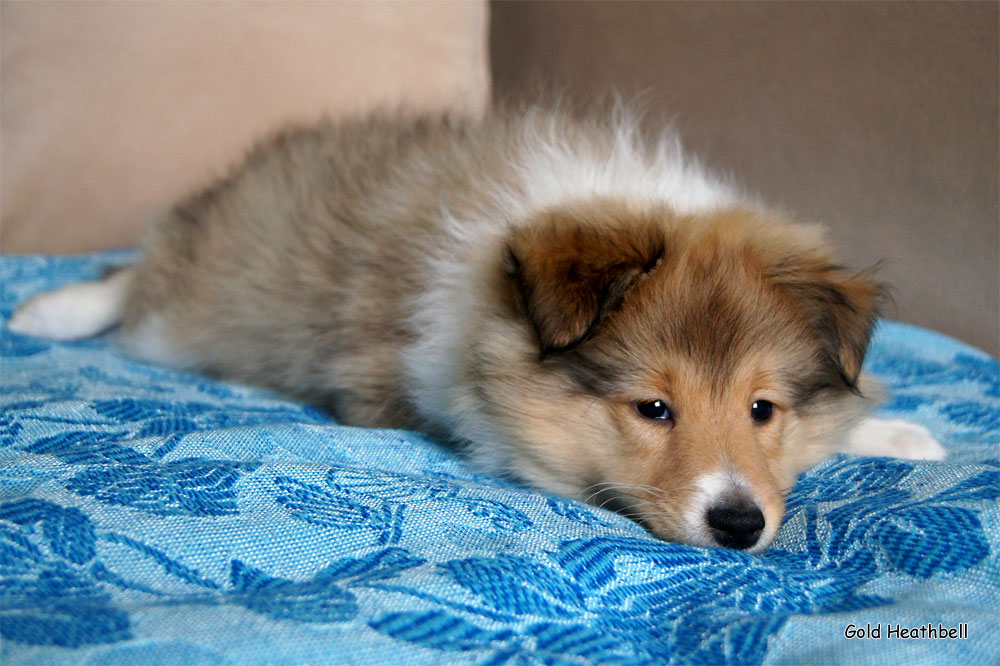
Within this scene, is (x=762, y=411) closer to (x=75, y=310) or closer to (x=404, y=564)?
(x=404, y=564)

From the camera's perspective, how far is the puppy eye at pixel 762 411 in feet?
7.06

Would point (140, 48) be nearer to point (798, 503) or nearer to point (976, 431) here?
point (798, 503)

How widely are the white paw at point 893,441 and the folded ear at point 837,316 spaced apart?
37 centimetres

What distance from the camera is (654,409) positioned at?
2.07m

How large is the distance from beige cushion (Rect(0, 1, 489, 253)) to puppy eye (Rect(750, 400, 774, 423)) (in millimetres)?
2038

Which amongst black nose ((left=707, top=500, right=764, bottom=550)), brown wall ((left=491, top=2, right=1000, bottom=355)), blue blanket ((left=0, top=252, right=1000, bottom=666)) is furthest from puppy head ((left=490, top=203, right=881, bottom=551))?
brown wall ((left=491, top=2, right=1000, bottom=355))

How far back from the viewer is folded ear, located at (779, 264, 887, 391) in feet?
7.22

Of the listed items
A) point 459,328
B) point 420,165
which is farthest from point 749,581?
point 420,165

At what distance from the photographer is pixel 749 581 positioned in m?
1.63

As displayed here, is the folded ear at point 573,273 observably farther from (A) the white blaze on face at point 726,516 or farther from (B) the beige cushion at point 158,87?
(B) the beige cushion at point 158,87

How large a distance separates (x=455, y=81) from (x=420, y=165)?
4.88ft

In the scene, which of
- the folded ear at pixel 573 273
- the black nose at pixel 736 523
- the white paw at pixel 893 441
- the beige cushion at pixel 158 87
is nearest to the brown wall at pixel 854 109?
the beige cushion at pixel 158 87

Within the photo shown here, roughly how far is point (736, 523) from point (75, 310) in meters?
2.49

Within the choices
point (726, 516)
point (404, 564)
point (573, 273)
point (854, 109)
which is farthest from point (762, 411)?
point (854, 109)
